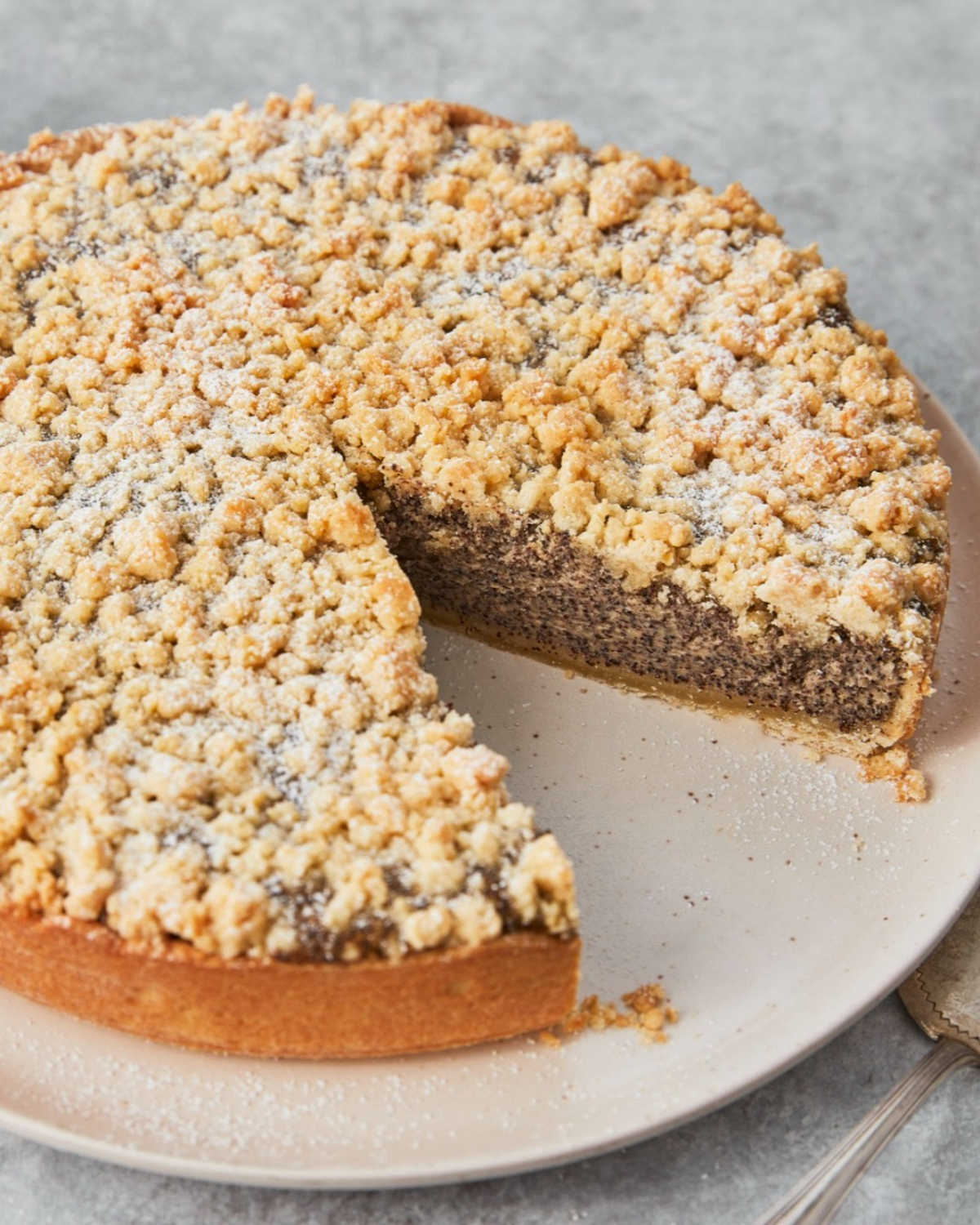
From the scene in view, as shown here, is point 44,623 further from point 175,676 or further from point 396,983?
point 396,983

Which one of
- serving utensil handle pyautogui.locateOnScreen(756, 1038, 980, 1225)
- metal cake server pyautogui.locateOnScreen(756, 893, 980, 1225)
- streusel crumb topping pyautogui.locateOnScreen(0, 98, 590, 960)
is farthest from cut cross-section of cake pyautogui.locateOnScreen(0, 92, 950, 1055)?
serving utensil handle pyautogui.locateOnScreen(756, 1038, 980, 1225)

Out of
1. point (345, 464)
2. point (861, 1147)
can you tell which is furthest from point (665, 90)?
point (861, 1147)

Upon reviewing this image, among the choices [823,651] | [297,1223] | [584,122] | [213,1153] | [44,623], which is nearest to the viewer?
[213,1153]

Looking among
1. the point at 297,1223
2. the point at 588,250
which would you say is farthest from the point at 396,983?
the point at 588,250

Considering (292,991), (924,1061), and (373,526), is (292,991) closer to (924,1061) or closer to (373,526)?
(373,526)

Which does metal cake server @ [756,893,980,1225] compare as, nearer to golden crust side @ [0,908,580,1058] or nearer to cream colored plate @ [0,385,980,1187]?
cream colored plate @ [0,385,980,1187]

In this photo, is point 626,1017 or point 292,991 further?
point 626,1017
